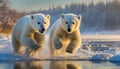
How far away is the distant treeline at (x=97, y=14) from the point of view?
33.1 feet

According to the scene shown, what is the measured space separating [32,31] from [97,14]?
4092mm

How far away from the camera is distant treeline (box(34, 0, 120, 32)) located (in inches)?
397

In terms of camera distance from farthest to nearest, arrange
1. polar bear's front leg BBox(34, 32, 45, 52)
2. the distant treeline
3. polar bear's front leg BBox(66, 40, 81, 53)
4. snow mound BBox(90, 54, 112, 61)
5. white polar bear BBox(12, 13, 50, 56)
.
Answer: the distant treeline < snow mound BBox(90, 54, 112, 61) < polar bear's front leg BBox(34, 32, 45, 52) < polar bear's front leg BBox(66, 40, 81, 53) < white polar bear BBox(12, 13, 50, 56)

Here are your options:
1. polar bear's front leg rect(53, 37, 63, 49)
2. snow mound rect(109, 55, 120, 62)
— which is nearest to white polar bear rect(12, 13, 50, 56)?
polar bear's front leg rect(53, 37, 63, 49)

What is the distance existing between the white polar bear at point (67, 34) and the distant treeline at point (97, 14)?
3.40 meters

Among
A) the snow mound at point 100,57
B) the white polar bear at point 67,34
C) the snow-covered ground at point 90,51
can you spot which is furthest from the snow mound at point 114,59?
the white polar bear at point 67,34

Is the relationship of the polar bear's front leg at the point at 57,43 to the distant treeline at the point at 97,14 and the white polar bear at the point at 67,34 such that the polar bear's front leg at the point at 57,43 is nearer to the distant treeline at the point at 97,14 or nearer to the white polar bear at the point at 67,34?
the white polar bear at the point at 67,34

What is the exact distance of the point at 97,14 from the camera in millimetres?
10352

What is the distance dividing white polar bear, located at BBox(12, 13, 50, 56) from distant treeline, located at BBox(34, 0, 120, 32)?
301 centimetres

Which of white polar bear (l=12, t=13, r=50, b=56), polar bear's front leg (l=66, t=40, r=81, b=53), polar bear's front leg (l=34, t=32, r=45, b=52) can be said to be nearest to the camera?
white polar bear (l=12, t=13, r=50, b=56)

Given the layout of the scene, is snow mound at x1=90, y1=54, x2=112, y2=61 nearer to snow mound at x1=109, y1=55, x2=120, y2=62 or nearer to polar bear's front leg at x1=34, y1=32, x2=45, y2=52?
snow mound at x1=109, y1=55, x2=120, y2=62

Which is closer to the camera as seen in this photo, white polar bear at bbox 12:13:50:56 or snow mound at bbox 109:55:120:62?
white polar bear at bbox 12:13:50:56

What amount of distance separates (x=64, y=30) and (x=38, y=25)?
18.2 inches

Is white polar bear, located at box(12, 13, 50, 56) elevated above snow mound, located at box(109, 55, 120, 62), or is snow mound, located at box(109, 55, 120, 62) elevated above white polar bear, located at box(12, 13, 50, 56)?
white polar bear, located at box(12, 13, 50, 56)
